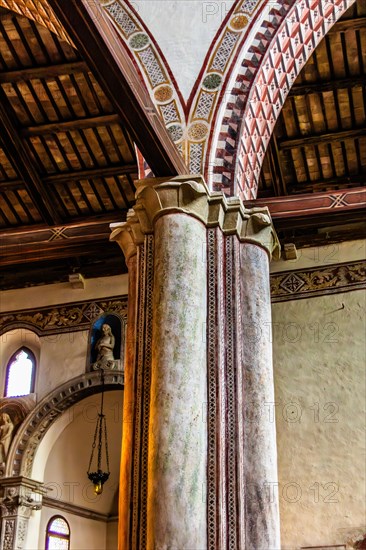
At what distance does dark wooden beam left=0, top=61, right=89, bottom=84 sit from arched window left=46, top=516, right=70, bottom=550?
6.69 meters

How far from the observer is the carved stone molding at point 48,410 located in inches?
509

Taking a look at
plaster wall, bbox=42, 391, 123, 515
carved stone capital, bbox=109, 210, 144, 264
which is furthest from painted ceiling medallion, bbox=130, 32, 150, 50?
plaster wall, bbox=42, 391, 123, 515

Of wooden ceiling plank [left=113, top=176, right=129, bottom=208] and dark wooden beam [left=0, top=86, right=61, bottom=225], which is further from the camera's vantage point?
wooden ceiling plank [left=113, top=176, right=129, bottom=208]

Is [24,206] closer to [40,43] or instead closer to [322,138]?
[40,43]

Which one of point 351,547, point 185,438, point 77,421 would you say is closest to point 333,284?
point 351,547

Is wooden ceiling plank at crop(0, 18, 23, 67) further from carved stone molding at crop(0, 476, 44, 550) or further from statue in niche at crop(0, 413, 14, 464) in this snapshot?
carved stone molding at crop(0, 476, 44, 550)

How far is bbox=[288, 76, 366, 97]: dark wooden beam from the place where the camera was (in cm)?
1245

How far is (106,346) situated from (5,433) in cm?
194

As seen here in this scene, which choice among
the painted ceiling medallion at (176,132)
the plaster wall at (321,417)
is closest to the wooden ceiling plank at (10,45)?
the painted ceiling medallion at (176,132)

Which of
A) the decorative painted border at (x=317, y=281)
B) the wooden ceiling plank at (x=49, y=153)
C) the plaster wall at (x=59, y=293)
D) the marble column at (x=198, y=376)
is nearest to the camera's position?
the marble column at (x=198, y=376)

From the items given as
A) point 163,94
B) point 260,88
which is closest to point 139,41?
point 163,94

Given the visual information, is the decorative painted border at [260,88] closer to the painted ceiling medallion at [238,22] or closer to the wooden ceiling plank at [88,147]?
the painted ceiling medallion at [238,22]

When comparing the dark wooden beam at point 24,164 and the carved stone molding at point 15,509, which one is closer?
the carved stone molding at point 15,509

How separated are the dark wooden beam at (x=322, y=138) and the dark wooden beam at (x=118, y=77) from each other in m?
5.32
